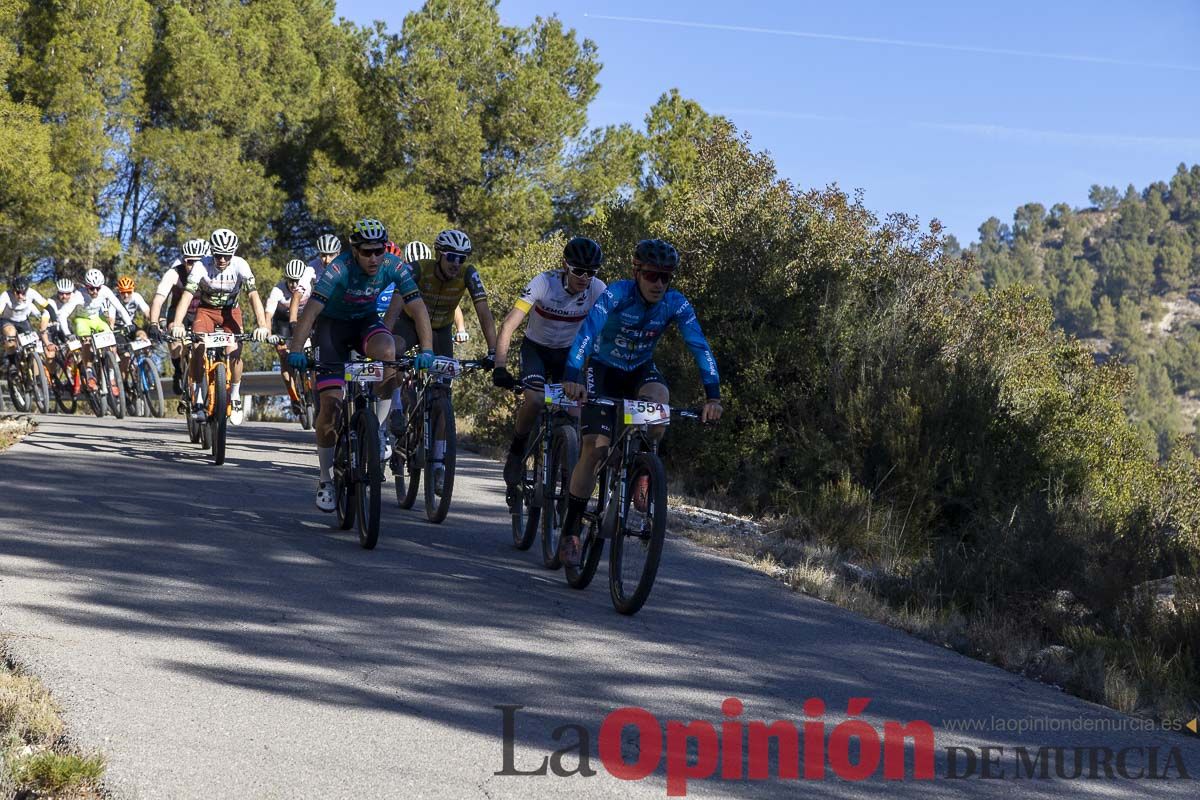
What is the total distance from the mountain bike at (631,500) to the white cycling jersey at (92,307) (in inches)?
546

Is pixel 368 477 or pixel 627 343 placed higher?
pixel 627 343

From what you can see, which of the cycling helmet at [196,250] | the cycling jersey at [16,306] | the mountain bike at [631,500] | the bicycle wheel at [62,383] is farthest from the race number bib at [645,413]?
the cycling jersey at [16,306]

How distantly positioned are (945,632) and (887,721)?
7.96ft

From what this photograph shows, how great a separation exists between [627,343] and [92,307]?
14.8m

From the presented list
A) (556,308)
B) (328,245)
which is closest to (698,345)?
(556,308)

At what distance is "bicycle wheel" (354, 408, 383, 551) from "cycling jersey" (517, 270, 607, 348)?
150 centimetres

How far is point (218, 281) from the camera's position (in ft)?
45.5

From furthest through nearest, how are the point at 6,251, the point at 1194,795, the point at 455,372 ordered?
the point at 6,251 < the point at 455,372 < the point at 1194,795

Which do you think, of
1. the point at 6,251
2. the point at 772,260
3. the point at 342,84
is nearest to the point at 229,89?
the point at 342,84

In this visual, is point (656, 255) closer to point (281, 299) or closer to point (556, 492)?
point (556, 492)

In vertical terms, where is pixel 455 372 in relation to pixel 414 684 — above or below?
above

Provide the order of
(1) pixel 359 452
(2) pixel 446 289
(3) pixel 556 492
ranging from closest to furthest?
(3) pixel 556 492 → (1) pixel 359 452 → (2) pixel 446 289

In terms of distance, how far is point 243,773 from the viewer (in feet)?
15.9

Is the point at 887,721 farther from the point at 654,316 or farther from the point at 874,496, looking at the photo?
the point at 874,496
